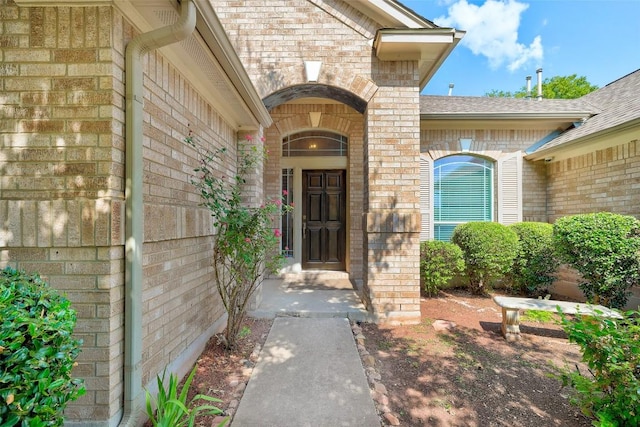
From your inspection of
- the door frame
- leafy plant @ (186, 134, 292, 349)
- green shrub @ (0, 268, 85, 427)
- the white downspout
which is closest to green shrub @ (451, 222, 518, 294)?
the door frame

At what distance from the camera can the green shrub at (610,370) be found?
189 cm

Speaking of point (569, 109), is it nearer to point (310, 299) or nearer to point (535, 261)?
point (535, 261)

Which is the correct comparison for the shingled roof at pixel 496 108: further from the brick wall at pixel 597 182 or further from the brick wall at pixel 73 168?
the brick wall at pixel 73 168

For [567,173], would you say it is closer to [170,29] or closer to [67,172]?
[170,29]

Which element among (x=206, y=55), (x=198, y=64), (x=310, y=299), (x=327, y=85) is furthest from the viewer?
(x=310, y=299)

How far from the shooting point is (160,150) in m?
2.39

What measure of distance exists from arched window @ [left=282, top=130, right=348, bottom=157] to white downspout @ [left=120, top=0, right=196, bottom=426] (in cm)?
472

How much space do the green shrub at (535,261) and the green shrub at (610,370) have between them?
149 inches

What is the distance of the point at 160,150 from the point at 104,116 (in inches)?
21.3

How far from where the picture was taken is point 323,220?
6.88 m

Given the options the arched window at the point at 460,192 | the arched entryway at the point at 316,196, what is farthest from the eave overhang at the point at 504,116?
the arched entryway at the point at 316,196

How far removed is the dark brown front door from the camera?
22.4 feet

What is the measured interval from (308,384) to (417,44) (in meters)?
4.29

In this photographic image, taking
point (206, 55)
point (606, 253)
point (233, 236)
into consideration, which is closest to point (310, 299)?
point (233, 236)
